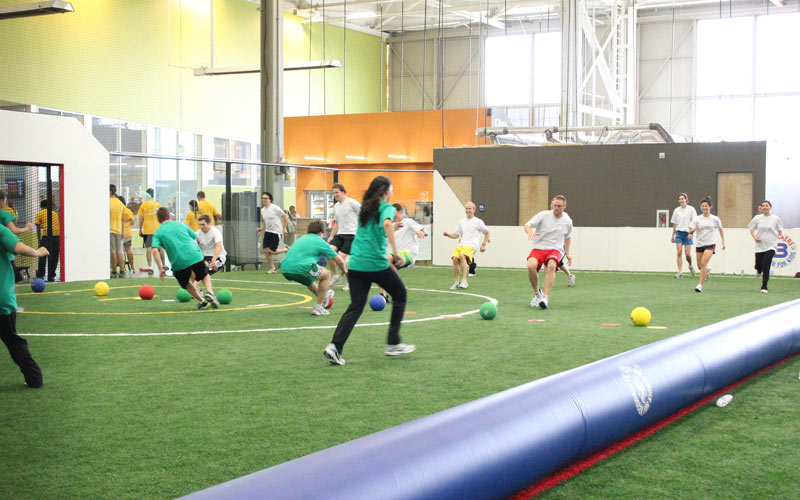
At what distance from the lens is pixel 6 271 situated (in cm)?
703

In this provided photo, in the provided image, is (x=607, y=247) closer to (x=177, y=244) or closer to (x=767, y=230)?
(x=767, y=230)

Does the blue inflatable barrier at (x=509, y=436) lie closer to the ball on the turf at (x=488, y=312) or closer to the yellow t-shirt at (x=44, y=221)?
the ball on the turf at (x=488, y=312)

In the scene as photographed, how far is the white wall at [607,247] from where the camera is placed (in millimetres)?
21109

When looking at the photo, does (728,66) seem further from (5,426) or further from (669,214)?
(5,426)

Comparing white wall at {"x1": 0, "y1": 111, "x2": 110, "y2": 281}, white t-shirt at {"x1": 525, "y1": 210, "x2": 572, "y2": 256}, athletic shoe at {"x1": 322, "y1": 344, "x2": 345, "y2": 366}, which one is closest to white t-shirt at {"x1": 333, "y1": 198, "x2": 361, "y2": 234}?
white t-shirt at {"x1": 525, "y1": 210, "x2": 572, "y2": 256}

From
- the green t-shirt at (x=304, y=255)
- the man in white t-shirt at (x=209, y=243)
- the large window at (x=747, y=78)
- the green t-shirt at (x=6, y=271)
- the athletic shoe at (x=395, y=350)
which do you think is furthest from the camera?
the large window at (x=747, y=78)

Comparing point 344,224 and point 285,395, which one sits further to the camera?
point 344,224

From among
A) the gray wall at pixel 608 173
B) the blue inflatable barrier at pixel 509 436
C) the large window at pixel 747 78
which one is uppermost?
the large window at pixel 747 78

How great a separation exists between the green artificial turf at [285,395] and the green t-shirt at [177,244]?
0.75m

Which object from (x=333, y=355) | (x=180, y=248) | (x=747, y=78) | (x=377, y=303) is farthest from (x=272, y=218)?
(x=747, y=78)

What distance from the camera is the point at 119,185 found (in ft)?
86.2

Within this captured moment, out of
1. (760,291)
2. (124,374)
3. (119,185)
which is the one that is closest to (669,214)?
(760,291)

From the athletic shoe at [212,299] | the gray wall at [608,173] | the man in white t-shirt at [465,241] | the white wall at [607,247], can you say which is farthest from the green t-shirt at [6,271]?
the gray wall at [608,173]

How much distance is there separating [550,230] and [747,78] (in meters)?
27.2
